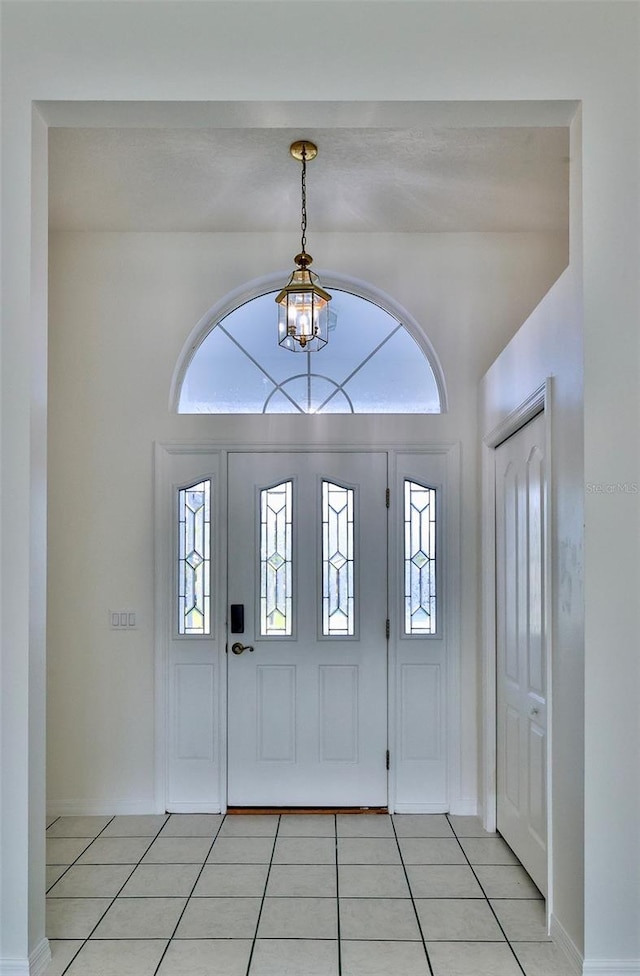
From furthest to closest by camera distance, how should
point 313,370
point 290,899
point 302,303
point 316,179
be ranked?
point 313,370, point 316,179, point 302,303, point 290,899

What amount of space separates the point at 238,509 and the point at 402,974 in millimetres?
2455

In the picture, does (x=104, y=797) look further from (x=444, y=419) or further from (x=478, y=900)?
(x=444, y=419)

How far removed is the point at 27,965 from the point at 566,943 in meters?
1.74

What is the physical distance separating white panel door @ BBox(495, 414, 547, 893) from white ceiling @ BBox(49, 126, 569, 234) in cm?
121

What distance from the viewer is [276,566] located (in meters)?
4.62

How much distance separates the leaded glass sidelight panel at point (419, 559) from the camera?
15.1 feet

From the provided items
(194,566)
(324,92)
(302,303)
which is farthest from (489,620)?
(324,92)

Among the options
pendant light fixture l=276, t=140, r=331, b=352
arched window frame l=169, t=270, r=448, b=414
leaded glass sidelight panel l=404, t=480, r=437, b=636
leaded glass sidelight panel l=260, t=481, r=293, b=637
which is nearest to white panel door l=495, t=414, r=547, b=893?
leaded glass sidelight panel l=404, t=480, r=437, b=636

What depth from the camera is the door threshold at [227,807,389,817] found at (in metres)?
4.50

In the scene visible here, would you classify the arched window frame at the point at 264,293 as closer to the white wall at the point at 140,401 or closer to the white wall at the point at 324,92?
the white wall at the point at 140,401

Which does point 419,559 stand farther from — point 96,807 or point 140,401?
point 96,807

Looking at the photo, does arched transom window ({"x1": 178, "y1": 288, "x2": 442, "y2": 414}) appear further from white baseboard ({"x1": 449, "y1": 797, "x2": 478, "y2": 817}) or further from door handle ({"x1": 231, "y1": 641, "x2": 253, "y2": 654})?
white baseboard ({"x1": 449, "y1": 797, "x2": 478, "y2": 817})

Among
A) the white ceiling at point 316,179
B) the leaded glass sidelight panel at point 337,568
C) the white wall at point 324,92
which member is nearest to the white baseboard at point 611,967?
the white wall at point 324,92

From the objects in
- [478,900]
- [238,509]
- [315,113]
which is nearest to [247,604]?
[238,509]
